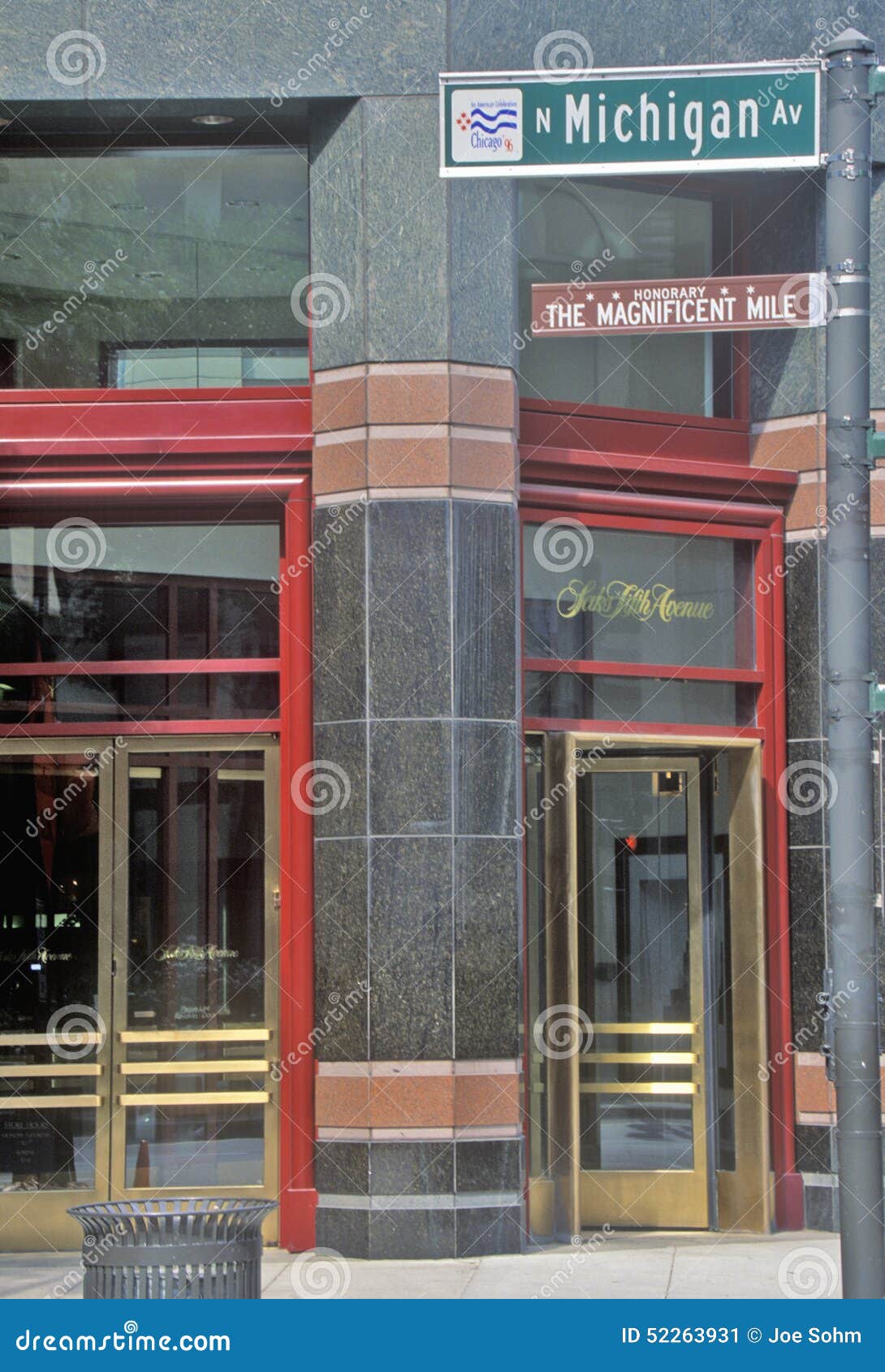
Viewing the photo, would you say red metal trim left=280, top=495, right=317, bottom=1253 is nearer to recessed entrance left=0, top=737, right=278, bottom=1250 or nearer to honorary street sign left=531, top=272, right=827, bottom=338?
recessed entrance left=0, top=737, right=278, bottom=1250

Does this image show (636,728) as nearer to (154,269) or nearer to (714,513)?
(714,513)

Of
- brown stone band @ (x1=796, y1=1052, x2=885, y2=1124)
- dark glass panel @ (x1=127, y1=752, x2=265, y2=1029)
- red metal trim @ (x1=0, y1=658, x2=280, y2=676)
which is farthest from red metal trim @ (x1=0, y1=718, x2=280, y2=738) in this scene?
brown stone band @ (x1=796, y1=1052, x2=885, y2=1124)

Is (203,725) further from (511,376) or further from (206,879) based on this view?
(511,376)

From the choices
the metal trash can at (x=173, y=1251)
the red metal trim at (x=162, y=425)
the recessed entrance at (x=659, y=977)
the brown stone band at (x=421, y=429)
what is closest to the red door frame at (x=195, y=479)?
the red metal trim at (x=162, y=425)

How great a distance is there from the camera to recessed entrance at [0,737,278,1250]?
10.6 meters

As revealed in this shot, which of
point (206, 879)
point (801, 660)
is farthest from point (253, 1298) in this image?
point (801, 660)

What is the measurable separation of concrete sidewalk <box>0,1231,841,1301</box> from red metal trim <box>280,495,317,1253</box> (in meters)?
0.36

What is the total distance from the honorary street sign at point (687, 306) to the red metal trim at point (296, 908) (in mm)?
3171

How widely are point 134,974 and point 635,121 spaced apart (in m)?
5.67

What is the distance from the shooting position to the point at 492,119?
7.75 meters

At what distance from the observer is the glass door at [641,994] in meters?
11.1

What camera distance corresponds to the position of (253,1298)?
20.2ft

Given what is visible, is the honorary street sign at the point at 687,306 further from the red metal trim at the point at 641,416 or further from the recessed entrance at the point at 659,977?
the recessed entrance at the point at 659,977

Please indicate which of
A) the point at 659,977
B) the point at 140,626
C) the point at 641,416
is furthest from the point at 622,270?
the point at 659,977
